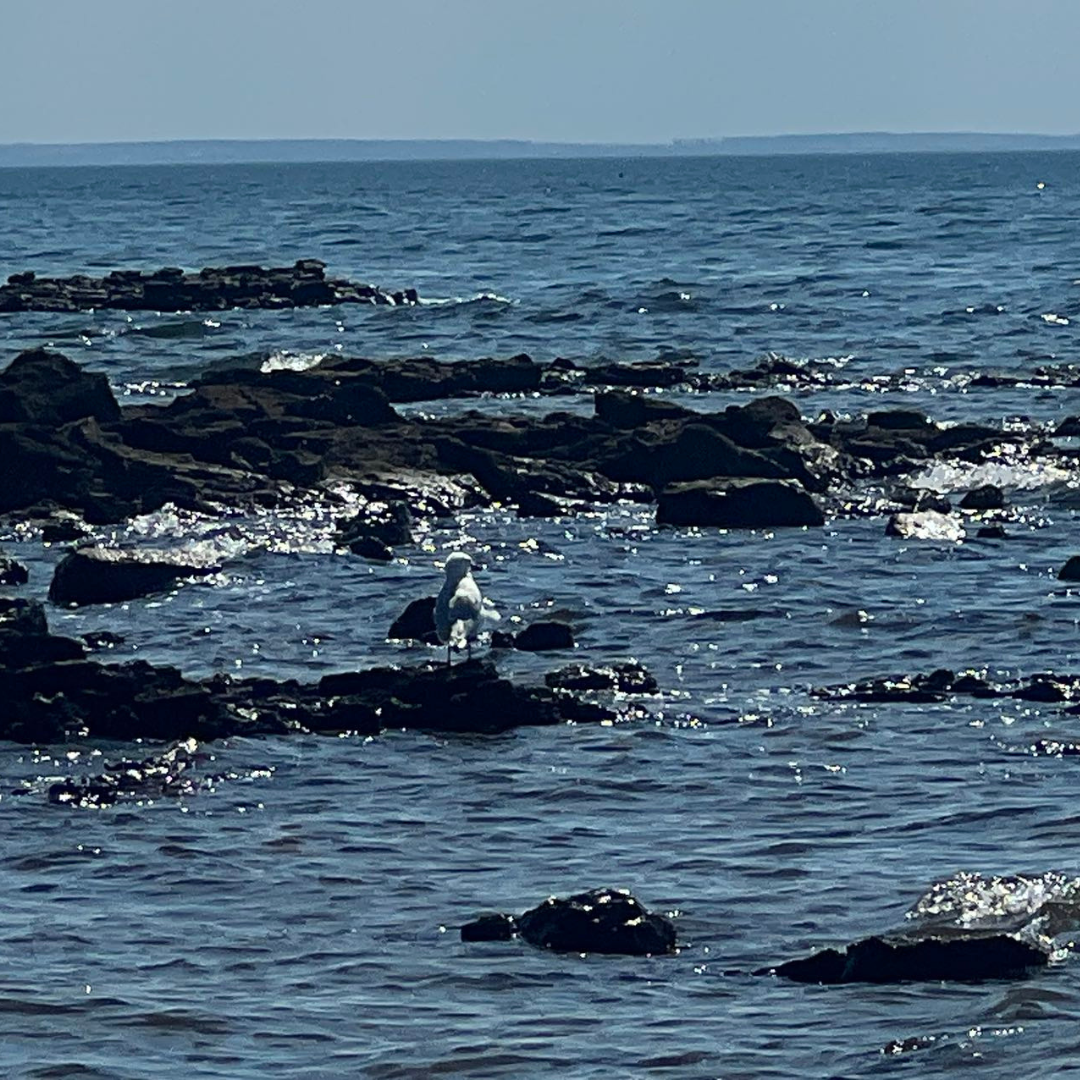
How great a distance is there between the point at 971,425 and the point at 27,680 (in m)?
18.8

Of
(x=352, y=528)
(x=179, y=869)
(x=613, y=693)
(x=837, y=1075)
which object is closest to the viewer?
(x=837, y=1075)

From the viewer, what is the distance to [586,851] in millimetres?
14805

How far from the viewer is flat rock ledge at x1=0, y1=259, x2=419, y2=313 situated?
2365 inches

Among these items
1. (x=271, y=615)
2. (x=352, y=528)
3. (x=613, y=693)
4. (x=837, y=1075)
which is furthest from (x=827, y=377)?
(x=837, y=1075)

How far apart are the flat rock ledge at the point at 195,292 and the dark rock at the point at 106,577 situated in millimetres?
36382

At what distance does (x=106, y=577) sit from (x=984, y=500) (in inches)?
391

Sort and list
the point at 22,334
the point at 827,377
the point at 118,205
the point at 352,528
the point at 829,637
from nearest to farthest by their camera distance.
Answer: the point at 829,637 → the point at 352,528 → the point at 827,377 → the point at 22,334 → the point at 118,205

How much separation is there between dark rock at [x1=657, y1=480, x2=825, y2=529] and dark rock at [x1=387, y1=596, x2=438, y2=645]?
6.27 meters

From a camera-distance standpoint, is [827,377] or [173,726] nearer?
[173,726]

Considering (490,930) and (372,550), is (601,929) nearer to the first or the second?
(490,930)

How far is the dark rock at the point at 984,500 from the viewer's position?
2805 centimetres

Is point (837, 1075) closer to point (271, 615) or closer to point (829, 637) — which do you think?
point (829, 637)

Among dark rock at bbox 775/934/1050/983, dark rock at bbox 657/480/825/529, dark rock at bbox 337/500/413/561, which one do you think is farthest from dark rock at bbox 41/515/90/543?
dark rock at bbox 775/934/1050/983

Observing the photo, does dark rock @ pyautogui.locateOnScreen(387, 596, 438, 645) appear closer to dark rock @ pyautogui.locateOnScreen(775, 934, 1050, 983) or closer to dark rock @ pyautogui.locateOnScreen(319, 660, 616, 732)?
dark rock @ pyautogui.locateOnScreen(319, 660, 616, 732)
